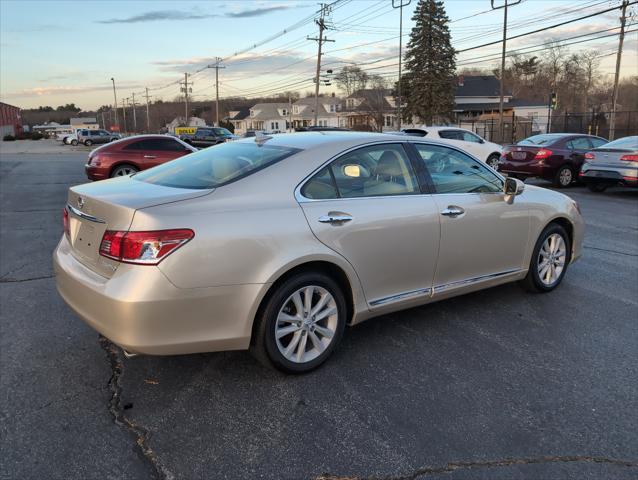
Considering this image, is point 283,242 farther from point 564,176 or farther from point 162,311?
point 564,176

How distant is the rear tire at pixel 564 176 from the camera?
14172mm

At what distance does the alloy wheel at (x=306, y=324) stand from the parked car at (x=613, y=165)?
11044 mm

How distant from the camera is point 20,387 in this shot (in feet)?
11.1

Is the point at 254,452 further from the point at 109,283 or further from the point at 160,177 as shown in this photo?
the point at 160,177

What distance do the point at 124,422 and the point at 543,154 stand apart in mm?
13471

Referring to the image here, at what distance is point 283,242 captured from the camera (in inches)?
128

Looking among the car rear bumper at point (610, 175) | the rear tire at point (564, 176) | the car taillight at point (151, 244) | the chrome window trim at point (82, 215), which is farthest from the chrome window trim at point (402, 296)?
the rear tire at point (564, 176)

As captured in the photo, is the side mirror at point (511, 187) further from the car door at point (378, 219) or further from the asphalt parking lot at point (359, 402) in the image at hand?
the asphalt parking lot at point (359, 402)

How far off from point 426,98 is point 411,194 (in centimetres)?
5858

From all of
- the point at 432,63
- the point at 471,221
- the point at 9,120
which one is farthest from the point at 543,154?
the point at 9,120

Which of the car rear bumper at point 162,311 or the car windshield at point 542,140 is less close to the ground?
the car windshield at point 542,140

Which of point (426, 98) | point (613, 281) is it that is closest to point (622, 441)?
point (613, 281)

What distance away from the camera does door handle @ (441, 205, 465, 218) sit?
4152 mm

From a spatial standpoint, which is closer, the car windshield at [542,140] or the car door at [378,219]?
the car door at [378,219]
